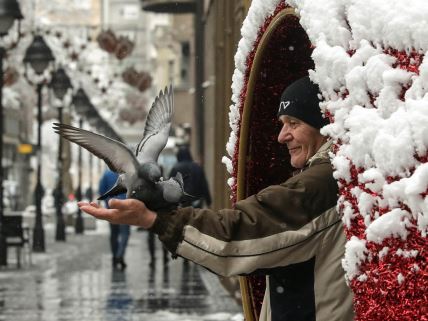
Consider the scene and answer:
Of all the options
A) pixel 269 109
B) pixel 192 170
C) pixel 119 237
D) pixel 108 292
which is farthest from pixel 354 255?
pixel 119 237

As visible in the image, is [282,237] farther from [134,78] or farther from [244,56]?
[134,78]

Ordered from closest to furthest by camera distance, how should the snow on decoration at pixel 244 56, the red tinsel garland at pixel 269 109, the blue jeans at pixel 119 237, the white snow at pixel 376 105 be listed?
1. the white snow at pixel 376 105
2. the snow on decoration at pixel 244 56
3. the red tinsel garland at pixel 269 109
4. the blue jeans at pixel 119 237

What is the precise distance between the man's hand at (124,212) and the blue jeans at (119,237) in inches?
748

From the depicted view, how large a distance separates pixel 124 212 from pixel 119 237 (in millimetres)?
19953

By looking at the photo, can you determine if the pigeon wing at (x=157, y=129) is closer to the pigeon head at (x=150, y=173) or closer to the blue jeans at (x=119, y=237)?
the pigeon head at (x=150, y=173)

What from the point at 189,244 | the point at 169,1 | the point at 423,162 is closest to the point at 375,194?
the point at 423,162

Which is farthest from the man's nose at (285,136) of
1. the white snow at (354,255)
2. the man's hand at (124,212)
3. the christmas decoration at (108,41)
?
the christmas decoration at (108,41)

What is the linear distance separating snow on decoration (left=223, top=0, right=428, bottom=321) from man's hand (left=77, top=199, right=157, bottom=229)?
24.6 inches

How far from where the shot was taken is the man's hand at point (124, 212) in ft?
12.8

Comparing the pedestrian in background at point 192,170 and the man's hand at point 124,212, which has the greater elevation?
the man's hand at point 124,212

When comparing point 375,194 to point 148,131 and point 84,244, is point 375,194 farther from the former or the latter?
point 84,244

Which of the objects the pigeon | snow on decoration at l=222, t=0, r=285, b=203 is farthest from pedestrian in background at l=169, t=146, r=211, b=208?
the pigeon

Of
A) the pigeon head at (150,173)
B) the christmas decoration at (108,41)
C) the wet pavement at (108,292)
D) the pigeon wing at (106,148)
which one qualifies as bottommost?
the wet pavement at (108,292)

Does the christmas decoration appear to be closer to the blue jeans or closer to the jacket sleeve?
the blue jeans
